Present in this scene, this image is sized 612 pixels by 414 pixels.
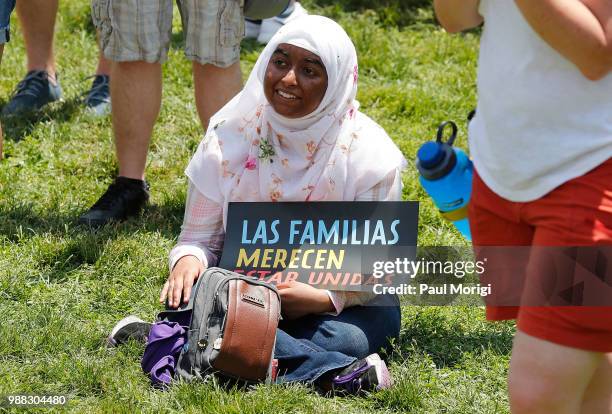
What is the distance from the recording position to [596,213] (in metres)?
2.21

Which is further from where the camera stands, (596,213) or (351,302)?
A: (351,302)

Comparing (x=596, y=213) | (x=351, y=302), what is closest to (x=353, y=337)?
(x=351, y=302)

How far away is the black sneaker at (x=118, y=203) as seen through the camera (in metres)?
4.31

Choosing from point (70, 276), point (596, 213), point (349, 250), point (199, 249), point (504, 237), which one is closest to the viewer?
point (596, 213)

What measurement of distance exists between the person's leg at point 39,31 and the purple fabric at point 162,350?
2.58 m

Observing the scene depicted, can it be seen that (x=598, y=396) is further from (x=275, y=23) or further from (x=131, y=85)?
(x=275, y=23)

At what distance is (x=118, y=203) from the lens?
436cm

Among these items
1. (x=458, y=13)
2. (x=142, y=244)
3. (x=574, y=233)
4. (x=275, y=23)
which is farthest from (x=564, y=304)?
(x=275, y=23)

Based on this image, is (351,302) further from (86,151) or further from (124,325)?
(86,151)

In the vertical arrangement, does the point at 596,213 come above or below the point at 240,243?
above

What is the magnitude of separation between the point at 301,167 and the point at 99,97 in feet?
7.15

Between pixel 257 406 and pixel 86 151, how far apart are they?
2.31 meters

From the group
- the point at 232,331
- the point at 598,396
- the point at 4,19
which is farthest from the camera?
the point at 4,19

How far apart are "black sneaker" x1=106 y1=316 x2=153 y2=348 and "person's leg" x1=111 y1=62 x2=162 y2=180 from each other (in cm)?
110
